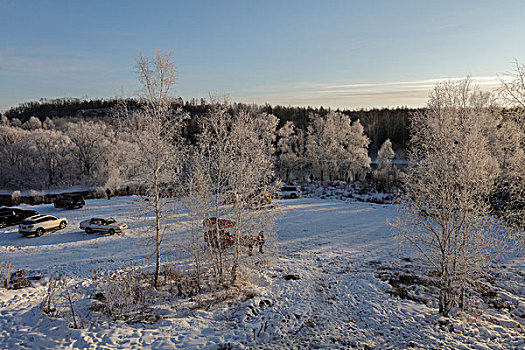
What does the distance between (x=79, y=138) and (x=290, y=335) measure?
53.8 m

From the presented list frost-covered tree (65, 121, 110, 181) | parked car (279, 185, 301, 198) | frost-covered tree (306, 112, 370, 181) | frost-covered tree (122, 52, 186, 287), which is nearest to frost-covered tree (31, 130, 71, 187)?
frost-covered tree (65, 121, 110, 181)

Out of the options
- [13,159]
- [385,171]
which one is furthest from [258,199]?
[13,159]

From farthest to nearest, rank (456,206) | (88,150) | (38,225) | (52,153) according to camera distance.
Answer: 1. (88,150)
2. (52,153)
3. (38,225)
4. (456,206)

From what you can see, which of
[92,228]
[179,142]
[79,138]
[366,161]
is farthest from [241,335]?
[79,138]

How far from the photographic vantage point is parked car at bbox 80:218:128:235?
2104cm

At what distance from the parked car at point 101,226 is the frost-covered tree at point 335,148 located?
32.6 meters

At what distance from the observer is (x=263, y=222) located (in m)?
13.8

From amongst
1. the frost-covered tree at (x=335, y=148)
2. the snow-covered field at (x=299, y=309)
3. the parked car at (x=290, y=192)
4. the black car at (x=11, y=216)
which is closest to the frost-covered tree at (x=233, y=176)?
the snow-covered field at (x=299, y=309)

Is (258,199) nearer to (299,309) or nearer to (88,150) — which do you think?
(299,309)

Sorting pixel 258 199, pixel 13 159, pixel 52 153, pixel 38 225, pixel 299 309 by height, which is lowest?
pixel 299 309

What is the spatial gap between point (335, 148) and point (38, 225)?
1499 inches

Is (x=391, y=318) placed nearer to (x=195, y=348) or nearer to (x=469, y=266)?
(x=469, y=266)

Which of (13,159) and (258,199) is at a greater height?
(13,159)

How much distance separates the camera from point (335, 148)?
155 ft
